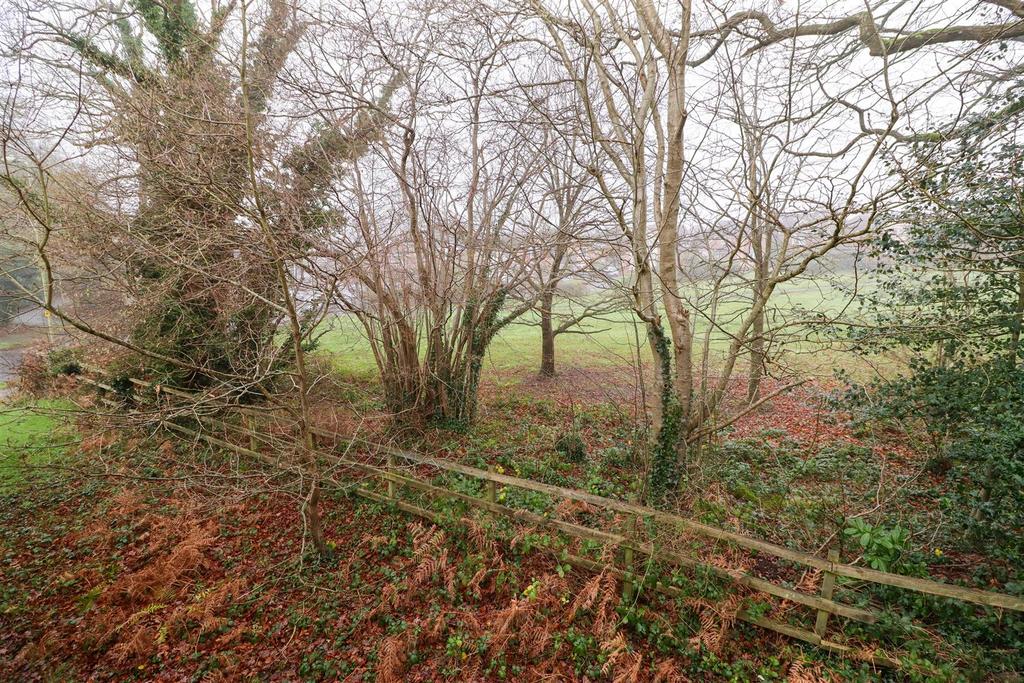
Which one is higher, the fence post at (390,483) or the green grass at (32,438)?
the fence post at (390,483)

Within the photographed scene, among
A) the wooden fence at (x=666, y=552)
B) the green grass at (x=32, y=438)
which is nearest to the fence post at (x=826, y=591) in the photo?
the wooden fence at (x=666, y=552)

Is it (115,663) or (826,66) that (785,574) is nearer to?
(826,66)

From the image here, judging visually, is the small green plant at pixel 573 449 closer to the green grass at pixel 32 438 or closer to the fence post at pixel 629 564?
the fence post at pixel 629 564

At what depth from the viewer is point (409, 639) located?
4.91m

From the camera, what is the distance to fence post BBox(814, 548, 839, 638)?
4.33 m

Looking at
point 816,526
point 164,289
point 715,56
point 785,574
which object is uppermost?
point 715,56

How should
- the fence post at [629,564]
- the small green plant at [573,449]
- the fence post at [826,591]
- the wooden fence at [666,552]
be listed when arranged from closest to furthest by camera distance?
the wooden fence at [666,552]
the fence post at [826,591]
the fence post at [629,564]
the small green plant at [573,449]

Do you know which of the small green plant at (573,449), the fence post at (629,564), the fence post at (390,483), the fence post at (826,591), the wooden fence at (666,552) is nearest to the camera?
the wooden fence at (666,552)

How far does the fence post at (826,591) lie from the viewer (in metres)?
4.33

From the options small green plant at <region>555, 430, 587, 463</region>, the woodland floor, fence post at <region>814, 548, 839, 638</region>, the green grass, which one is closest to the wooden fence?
fence post at <region>814, 548, 839, 638</region>

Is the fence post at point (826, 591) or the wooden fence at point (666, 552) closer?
the wooden fence at point (666, 552)

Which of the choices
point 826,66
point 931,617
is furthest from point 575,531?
point 826,66

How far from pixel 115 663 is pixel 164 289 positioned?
6.24 metres

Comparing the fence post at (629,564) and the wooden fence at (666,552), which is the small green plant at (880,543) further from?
the fence post at (629,564)
